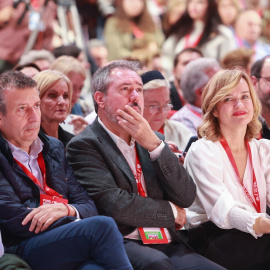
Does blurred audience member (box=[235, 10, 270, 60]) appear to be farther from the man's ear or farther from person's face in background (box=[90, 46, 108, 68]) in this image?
the man's ear

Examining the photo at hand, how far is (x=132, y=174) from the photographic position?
2.88m

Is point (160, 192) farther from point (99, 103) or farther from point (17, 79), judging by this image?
point (17, 79)

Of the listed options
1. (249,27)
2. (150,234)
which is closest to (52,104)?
(150,234)

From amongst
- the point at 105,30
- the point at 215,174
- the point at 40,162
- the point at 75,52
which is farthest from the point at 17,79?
the point at 105,30

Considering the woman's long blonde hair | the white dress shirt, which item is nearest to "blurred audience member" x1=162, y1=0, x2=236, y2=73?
the woman's long blonde hair

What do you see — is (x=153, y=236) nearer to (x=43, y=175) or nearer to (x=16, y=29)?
(x=43, y=175)

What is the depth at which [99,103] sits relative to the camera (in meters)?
3.02

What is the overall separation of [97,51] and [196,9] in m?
2.02

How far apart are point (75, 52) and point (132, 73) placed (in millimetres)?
2918

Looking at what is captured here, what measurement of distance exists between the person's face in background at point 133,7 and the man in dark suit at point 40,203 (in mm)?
6028

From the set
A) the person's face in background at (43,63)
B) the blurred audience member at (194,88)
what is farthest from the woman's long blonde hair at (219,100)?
the person's face in background at (43,63)

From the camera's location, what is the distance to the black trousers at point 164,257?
2.58m

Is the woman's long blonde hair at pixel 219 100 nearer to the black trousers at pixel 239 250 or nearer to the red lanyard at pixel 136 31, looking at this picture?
the black trousers at pixel 239 250

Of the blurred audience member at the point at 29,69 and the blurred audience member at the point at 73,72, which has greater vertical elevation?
the blurred audience member at the point at 29,69
